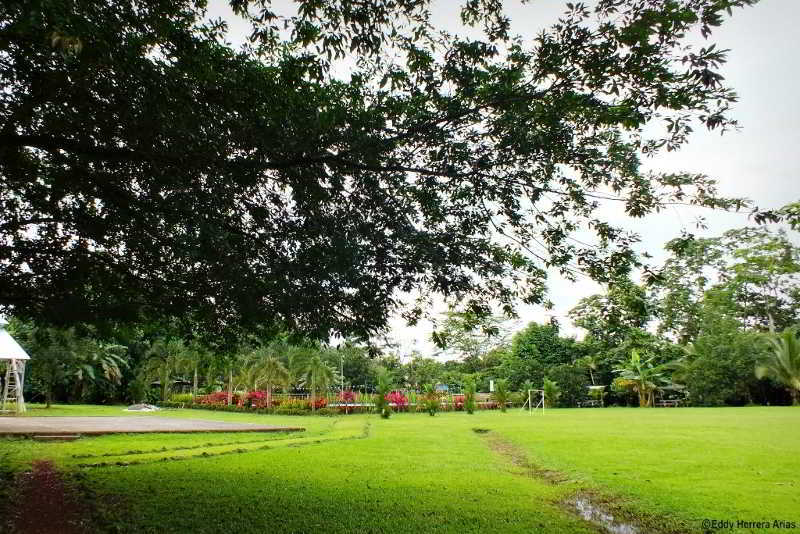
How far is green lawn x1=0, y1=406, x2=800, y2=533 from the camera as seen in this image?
238 inches

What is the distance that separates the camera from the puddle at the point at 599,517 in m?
5.93

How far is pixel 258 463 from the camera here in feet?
33.2

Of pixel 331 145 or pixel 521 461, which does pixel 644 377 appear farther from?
pixel 331 145

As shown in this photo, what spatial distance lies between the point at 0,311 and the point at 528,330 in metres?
42.2

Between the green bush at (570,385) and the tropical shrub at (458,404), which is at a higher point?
the green bush at (570,385)

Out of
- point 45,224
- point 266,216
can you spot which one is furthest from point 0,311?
point 266,216

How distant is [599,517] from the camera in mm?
6414

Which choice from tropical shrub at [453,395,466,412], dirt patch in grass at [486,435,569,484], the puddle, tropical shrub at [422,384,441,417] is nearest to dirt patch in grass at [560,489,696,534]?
the puddle

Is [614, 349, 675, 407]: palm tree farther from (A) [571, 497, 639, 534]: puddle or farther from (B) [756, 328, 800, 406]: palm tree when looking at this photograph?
(A) [571, 497, 639, 534]: puddle

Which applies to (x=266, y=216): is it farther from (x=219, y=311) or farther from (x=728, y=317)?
(x=728, y=317)

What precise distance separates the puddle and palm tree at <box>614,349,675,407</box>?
31560 mm

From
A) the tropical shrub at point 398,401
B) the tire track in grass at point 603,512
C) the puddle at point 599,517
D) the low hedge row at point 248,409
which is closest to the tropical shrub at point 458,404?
the tropical shrub at point 398,401

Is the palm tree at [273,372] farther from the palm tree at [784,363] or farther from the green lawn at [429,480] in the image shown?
the palm tree at [784,363]

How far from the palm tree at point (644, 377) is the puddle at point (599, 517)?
31.6 meters
